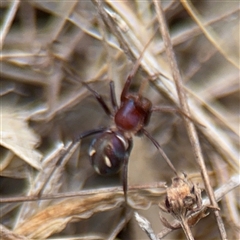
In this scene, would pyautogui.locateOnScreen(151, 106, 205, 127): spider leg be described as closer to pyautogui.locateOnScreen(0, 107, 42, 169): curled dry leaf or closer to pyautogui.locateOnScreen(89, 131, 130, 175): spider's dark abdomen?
pyautogui.locateOnScreen(89, 131, 130, 175): spider's dark abdomen

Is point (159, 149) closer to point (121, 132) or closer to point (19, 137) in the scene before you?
point (121, 132)

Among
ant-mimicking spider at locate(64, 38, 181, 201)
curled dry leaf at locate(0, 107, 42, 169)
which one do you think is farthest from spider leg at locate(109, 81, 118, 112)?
curled dry leaf at locate(0, 107, 42, 169)

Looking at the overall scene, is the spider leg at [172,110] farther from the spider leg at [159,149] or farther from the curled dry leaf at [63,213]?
the curled dry leaf at [63,213]

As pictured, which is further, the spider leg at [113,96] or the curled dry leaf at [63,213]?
the spider leg at [113,96]

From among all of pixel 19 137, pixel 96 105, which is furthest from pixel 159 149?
pixel 19 137

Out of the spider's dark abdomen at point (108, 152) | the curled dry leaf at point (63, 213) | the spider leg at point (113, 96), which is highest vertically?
the spider leg at point (113, 96)

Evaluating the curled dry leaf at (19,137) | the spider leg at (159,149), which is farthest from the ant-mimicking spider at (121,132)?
the curled dry leaf at (19,137)

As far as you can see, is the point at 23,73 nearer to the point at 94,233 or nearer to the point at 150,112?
the point at 150,112
